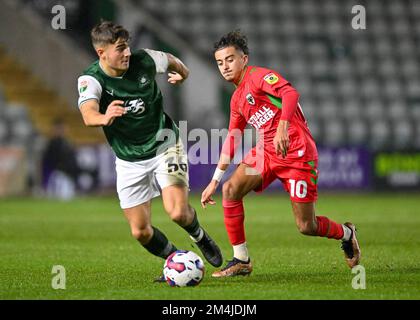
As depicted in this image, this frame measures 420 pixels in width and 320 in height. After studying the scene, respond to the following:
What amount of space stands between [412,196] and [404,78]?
21.5 feet

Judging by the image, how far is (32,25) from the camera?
21047 mm

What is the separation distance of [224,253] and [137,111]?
8.26 ft

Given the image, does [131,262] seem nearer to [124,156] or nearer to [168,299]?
[124,156]

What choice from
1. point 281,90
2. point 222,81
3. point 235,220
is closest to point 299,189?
point 235,220

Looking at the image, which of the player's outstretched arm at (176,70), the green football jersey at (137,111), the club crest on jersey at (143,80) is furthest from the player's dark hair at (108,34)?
the player's outstretched arm at (176,70)

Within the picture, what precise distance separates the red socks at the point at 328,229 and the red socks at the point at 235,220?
2.16 ft

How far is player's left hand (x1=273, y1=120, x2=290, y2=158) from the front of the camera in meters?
6.83

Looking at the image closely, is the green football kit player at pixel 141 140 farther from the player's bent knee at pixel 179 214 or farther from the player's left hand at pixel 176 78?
the player's left hand at pixel 176 78

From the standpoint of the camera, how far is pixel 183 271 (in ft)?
21.9

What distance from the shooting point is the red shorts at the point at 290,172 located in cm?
739

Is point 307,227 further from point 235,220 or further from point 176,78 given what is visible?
point 176,78
